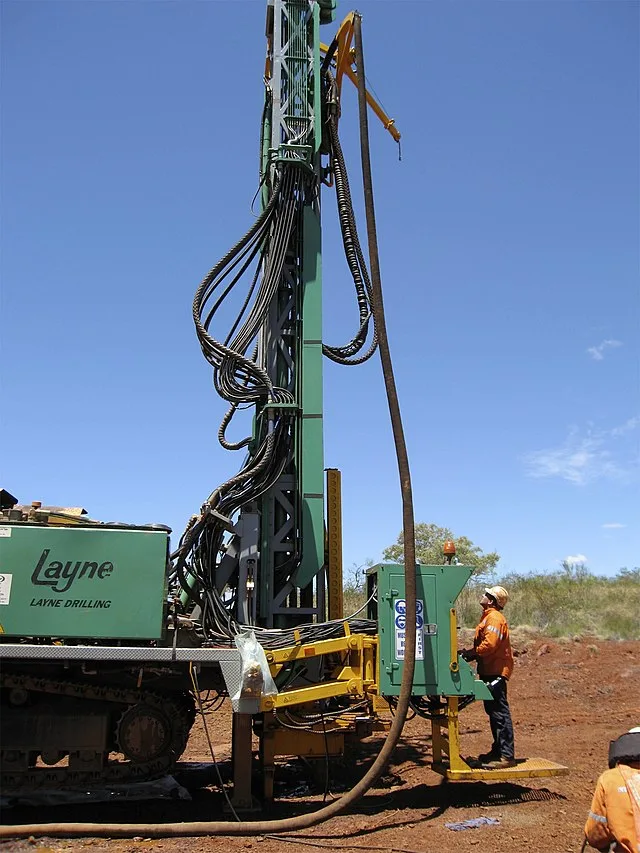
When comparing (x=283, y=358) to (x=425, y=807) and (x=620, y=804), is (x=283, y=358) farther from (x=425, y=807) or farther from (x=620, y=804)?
(x=620, y=804)

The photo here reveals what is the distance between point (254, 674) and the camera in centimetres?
668

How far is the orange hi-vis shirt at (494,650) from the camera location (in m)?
7.79

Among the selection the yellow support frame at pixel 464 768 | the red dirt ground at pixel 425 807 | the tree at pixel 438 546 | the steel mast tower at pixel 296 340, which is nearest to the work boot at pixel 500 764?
the yellow support frame at pixel 464 768

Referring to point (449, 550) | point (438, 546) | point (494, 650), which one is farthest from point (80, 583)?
point (438, 546)

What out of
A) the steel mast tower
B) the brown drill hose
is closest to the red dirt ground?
the brown drill hose

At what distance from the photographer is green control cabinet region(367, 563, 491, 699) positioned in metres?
7.20

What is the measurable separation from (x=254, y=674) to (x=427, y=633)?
69.2 inches

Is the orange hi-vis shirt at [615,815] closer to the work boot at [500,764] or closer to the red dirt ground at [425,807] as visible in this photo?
the red dirt ground at [425,807]

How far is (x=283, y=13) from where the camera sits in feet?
31.3

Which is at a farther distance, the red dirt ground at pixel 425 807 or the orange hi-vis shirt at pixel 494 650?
the orange hi-vis shirt at pixel 494 650

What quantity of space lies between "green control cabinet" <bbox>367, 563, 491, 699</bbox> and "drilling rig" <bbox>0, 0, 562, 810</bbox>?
0.05 ft

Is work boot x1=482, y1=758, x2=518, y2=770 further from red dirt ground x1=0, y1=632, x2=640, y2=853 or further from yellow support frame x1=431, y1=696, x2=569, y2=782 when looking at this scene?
red dirt ground x1=0, y1=632, x2=640, y2=853

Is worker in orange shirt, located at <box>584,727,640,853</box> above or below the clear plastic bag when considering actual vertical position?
below

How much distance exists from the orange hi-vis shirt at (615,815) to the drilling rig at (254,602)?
3675mm
